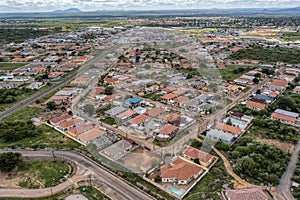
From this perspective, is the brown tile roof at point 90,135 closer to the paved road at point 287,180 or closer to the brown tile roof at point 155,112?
the brown tile roof at point 155,112

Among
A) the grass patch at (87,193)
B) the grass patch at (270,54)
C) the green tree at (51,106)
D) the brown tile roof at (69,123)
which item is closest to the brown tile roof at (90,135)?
the brown tile roof at (69,123)

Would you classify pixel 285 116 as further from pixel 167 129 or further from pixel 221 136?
pixel 167 129

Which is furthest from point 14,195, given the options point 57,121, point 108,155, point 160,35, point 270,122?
point 270,122

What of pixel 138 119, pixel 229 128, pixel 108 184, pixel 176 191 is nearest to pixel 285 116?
pixel 229 128

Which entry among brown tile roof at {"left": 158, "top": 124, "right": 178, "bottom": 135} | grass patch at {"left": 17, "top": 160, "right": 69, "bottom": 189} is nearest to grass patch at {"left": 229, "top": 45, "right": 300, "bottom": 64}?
brown tile roof at {"left": 158, "top": 124, "right": 178, "bottom": 135}

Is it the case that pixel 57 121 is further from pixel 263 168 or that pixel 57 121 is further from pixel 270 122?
pixel 270 122
